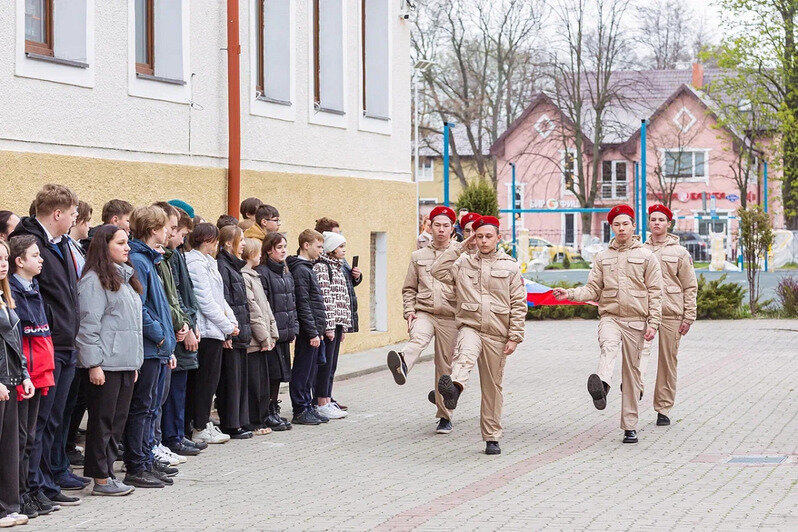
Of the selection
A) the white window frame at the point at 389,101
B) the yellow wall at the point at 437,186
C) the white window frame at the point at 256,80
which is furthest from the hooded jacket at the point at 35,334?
the yellow wall at the point at 437,186

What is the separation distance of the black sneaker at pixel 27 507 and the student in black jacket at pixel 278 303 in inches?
158

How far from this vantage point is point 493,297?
10961mm

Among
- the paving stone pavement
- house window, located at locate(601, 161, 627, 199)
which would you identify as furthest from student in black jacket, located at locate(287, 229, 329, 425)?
house window, located at locate(601, 161, 627, 199)

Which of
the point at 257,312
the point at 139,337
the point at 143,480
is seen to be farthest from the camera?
the point at 257,312

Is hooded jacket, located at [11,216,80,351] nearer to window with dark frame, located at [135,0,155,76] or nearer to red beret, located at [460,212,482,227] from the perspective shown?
red beret, located at [460,212,482,227]

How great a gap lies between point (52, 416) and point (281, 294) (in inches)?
144

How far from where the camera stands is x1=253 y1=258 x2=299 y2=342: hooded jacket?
11.8 metres

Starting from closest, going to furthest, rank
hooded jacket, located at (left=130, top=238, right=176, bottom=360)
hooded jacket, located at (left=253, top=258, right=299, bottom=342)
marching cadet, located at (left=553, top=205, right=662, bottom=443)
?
hooded jacket, located at (left=130, top=238, right=176, bottom=360) → marching cadet, located at (left=553, top=205, right=662, bottom=443) → hooded jacket, located at (left=253, top=258, right=299, bottom=342)

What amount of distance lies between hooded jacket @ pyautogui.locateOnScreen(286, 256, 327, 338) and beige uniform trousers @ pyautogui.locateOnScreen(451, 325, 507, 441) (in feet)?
6.11

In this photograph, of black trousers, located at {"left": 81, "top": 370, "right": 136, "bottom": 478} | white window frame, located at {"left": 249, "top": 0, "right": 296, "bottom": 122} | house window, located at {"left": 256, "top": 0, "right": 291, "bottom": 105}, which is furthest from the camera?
house window, located at {"left": 256, "top": 0, "right": 291, "bottom": 105}

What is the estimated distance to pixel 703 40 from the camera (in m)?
71.6

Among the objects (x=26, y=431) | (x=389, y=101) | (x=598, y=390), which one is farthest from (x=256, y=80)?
(x=26, y=431)

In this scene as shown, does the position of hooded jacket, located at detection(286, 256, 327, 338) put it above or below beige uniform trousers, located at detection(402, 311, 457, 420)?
above

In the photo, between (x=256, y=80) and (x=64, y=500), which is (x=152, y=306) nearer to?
(x=64, y=500)
